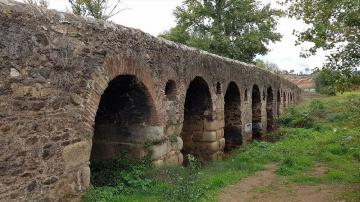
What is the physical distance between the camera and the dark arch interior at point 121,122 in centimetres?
823

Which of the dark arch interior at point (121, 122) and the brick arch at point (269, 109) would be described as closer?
the dark arch interior at point (121, 122)

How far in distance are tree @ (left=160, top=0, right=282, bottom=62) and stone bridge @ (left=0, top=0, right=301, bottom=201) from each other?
18496mm

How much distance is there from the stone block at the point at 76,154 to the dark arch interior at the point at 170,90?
3253 millimetres

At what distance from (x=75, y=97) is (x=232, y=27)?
82.2 feet

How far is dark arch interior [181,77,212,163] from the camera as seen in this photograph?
1158 centimetres

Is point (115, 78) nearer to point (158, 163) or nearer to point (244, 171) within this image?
point (158, 163)

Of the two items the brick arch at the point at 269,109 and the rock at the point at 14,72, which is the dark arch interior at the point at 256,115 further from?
the rock at the point at 14,72

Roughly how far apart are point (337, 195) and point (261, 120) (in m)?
10.3

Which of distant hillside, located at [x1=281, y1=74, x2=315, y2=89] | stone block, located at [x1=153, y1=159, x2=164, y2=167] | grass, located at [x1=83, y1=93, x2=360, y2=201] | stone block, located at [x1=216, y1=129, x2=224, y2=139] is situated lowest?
grass, located at [x1=83, y1=93, x2=360, y2=201]

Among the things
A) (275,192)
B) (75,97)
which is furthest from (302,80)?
(75,97)

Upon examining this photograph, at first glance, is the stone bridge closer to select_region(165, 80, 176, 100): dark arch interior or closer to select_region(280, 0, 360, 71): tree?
select_region(165, 80, 176, 100): dark arch interior

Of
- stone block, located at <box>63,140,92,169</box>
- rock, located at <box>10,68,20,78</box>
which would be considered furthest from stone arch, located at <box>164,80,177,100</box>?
rock, located at <box>10,68,20,78</box>

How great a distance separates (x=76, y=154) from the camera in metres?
6.02

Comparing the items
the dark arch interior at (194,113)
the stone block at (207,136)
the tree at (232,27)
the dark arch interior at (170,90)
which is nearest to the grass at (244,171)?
the stone block at (207,136)
